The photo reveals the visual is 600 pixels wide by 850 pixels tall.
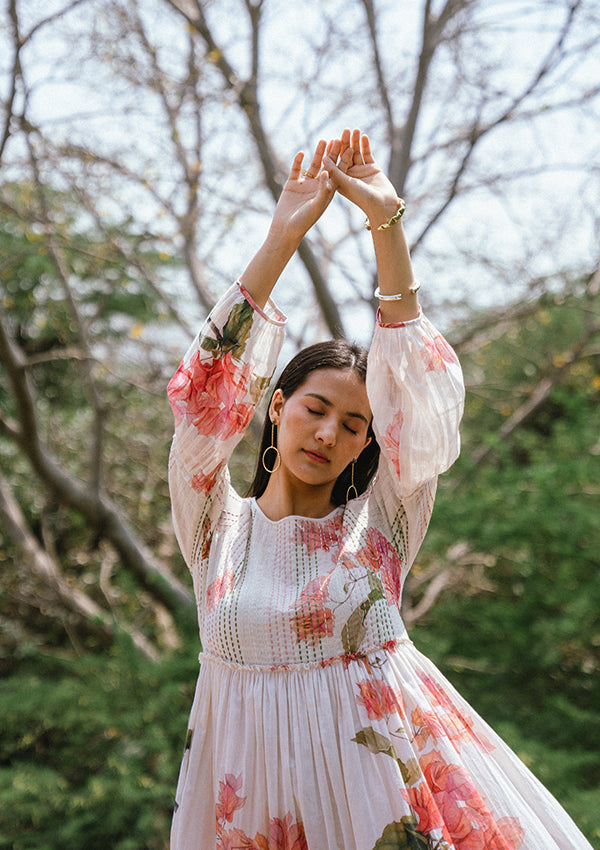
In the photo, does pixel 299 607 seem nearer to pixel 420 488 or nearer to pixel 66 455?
pixel 420 488

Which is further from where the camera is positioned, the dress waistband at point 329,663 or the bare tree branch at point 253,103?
the bare tree branch at point 253,103

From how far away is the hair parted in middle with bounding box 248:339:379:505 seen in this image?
1403 mm

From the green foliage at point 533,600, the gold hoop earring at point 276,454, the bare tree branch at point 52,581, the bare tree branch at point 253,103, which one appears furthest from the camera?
the bare tree branch at point 52,581

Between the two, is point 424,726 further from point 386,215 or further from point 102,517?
point 102,517

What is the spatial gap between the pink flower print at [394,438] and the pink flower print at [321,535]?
0.47 feet

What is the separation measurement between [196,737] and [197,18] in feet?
9.03

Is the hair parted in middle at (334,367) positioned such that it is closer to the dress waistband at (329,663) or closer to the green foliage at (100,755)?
the dress waistband at (329,663)

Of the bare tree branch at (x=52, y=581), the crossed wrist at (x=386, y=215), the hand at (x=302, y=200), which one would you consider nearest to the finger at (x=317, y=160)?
the hand at (x=302, y=200)

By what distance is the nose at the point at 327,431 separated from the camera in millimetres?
1325

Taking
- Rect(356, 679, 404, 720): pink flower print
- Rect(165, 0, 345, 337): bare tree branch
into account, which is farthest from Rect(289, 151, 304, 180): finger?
Rect(165, 0, 345, 337): bare tree branch

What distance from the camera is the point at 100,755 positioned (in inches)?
144

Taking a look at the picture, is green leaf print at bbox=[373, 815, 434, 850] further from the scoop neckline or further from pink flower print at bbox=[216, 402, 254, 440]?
pink flower print at bbox=[216, 402, 254, 440]

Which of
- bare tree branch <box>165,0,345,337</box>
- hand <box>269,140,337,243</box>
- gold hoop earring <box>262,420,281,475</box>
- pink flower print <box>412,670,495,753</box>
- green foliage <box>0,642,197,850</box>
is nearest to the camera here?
pink flower print <box>412,670,495,753</box>

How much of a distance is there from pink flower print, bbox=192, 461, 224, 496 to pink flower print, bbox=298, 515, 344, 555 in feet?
0.56
